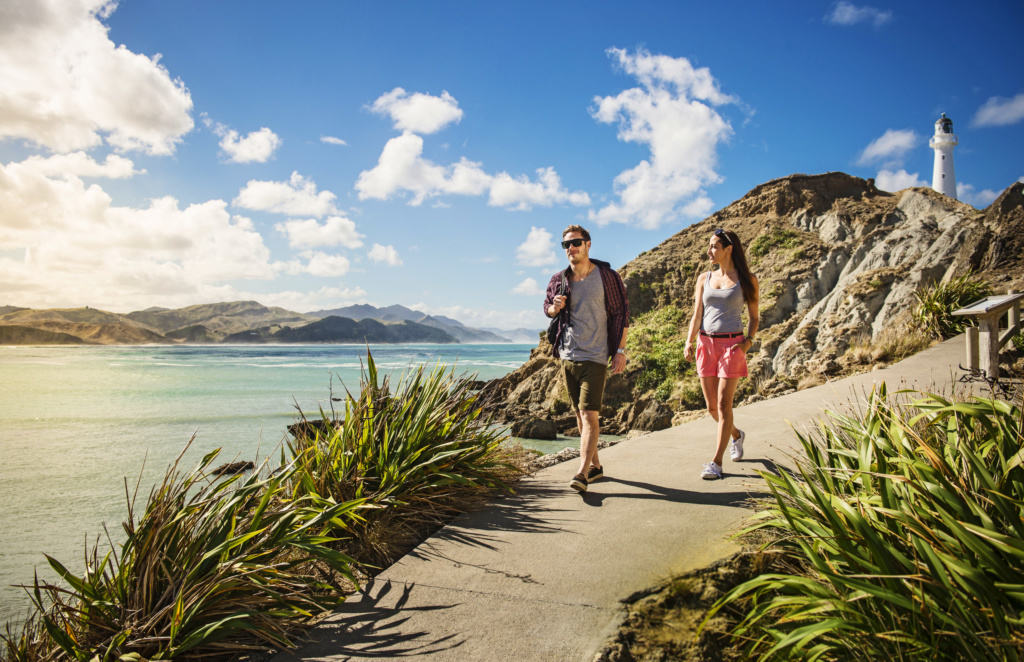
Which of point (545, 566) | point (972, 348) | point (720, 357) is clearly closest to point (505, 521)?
point (545, 566)

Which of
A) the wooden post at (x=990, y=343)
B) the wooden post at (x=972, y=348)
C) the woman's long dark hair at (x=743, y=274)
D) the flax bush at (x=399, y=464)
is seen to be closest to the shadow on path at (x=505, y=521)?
the flax bush at (x=399, y=464)

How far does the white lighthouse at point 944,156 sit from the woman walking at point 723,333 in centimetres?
5239

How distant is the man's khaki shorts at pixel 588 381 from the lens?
4.52m

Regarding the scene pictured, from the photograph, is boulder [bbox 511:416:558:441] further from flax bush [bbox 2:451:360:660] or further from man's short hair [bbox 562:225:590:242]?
flax bush [bbox 2:451:360:660]

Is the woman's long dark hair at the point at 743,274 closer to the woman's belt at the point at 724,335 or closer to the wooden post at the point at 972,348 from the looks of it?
the woman's belt at the point at 724,335

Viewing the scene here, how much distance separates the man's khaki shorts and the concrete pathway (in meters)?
0.69

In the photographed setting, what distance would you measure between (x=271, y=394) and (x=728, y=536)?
2493cm

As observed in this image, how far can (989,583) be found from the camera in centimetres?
183

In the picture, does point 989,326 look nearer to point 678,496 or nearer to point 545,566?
point 678,496

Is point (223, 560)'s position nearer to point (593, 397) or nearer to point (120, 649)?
point (120, 649)

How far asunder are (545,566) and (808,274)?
60.8 feet

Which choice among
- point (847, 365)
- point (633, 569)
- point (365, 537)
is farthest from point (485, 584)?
point (847, 365)

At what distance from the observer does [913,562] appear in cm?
202

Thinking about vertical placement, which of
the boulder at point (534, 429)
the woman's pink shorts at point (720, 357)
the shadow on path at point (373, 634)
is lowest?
the boulder at point (534, 429)
